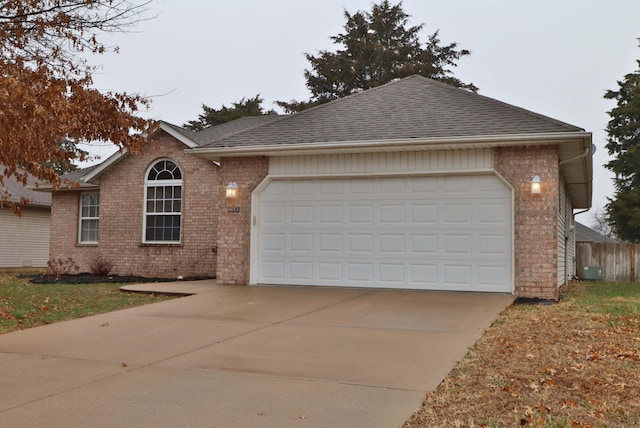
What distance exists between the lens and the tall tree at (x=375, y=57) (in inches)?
1428

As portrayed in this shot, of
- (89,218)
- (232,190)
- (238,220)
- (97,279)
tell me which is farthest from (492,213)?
(89,218)

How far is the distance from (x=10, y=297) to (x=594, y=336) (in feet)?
33.2

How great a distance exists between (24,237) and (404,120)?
17.7 metres

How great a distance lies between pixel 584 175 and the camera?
13.8m

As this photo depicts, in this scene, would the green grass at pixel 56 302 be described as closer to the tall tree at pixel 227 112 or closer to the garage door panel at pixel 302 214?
the garage door panel at pixel 302 214

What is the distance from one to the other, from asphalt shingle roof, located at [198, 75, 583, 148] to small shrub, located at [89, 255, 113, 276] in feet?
20.0

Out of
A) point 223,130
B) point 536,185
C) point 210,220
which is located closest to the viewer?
point 536,185

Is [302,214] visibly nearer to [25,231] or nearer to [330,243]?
[330,243]

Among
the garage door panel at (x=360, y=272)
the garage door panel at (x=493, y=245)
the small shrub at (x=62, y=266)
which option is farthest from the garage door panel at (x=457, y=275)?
the small shrub at (x=62, y=266)

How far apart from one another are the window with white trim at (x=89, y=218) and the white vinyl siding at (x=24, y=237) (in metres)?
6.15

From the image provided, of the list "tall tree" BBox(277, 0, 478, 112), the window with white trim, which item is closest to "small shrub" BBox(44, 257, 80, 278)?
the window with white trim

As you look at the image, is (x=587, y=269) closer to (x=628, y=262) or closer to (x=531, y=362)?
(x=628, y=262)

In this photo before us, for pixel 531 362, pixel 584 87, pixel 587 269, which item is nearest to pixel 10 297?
pixel 531 362

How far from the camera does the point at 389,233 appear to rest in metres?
11.4
